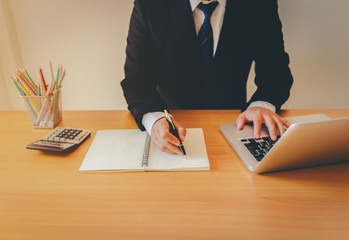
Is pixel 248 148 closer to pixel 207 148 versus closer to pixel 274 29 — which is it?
pixel 207 148

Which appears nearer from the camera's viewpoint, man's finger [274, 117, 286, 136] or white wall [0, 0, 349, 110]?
man's finger [274, 117, 286, 136]

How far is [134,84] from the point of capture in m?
0.95

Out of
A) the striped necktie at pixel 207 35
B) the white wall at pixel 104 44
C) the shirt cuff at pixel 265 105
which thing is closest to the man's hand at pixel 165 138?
the shirt cuff at pixel 265 105

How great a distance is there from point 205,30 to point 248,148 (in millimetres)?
634

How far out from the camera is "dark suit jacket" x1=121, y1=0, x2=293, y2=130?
0.96 m

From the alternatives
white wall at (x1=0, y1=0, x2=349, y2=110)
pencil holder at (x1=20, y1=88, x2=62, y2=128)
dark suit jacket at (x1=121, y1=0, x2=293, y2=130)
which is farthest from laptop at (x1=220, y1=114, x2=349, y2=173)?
white wall at (x1=0, y1=0, x2=349, y2=110)

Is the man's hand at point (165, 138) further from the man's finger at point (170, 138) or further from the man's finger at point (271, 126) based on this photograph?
the man's finger at point (271, 126)

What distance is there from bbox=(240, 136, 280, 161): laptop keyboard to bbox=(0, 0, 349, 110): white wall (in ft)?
3.14

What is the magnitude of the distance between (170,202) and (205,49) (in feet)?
2.59

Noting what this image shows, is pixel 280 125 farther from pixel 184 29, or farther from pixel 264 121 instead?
pixel 184 29

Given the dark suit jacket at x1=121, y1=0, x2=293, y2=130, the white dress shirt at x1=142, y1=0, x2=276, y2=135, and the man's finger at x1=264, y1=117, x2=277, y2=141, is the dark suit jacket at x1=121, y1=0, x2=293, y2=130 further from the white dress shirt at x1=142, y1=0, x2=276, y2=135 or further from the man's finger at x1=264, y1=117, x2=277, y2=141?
the man's finger at x1=264, y1=117, x2=277, y2=141

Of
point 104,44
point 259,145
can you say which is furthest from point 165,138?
point 104,44

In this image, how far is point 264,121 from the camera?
29.2 inches

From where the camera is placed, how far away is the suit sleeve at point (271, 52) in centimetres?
99
